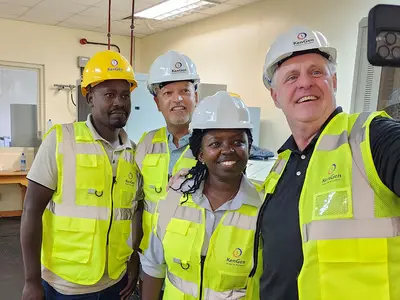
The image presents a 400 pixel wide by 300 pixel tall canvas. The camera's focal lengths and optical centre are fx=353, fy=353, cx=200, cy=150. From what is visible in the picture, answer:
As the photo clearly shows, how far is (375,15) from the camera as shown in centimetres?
62

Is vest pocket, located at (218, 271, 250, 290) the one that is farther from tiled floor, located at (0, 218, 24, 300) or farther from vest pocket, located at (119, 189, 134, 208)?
tiled floor, located at (0, 218, 24, 300)

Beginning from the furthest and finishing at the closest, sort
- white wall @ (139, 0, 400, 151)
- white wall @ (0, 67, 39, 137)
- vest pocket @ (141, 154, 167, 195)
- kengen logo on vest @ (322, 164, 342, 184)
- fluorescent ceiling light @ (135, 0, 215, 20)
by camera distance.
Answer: white wall @ (0, 67, 39, 137) → fluorescent ceiling light @ (135, 0, 215, 20) → white wall @ (139, 0, 400, 151) → vest pocket @ (141, 154, 167, 195) → kengen logo on vest @ (322, 164, 342, 184)

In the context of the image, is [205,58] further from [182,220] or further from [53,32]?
[182,220]

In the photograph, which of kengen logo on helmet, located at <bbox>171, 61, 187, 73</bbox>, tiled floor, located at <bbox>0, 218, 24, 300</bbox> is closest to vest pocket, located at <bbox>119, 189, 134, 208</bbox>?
kengen logo on helmet, located at <bbox>171, 61, 187, 73</bbox>

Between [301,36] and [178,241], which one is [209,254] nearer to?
[178,241]

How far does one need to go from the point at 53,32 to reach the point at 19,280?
3.79m

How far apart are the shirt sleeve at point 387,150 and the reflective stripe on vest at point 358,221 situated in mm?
39

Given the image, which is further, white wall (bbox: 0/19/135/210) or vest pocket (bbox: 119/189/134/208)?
white wall (bbox: 0/19/135/210)

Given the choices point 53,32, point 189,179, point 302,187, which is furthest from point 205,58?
point 302,187

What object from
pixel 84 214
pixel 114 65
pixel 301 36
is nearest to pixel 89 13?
pixel 114 65

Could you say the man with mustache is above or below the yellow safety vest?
above

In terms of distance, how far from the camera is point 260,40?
418cm

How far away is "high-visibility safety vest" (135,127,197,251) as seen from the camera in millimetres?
1557

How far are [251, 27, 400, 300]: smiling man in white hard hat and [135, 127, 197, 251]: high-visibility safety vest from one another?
0.57m
